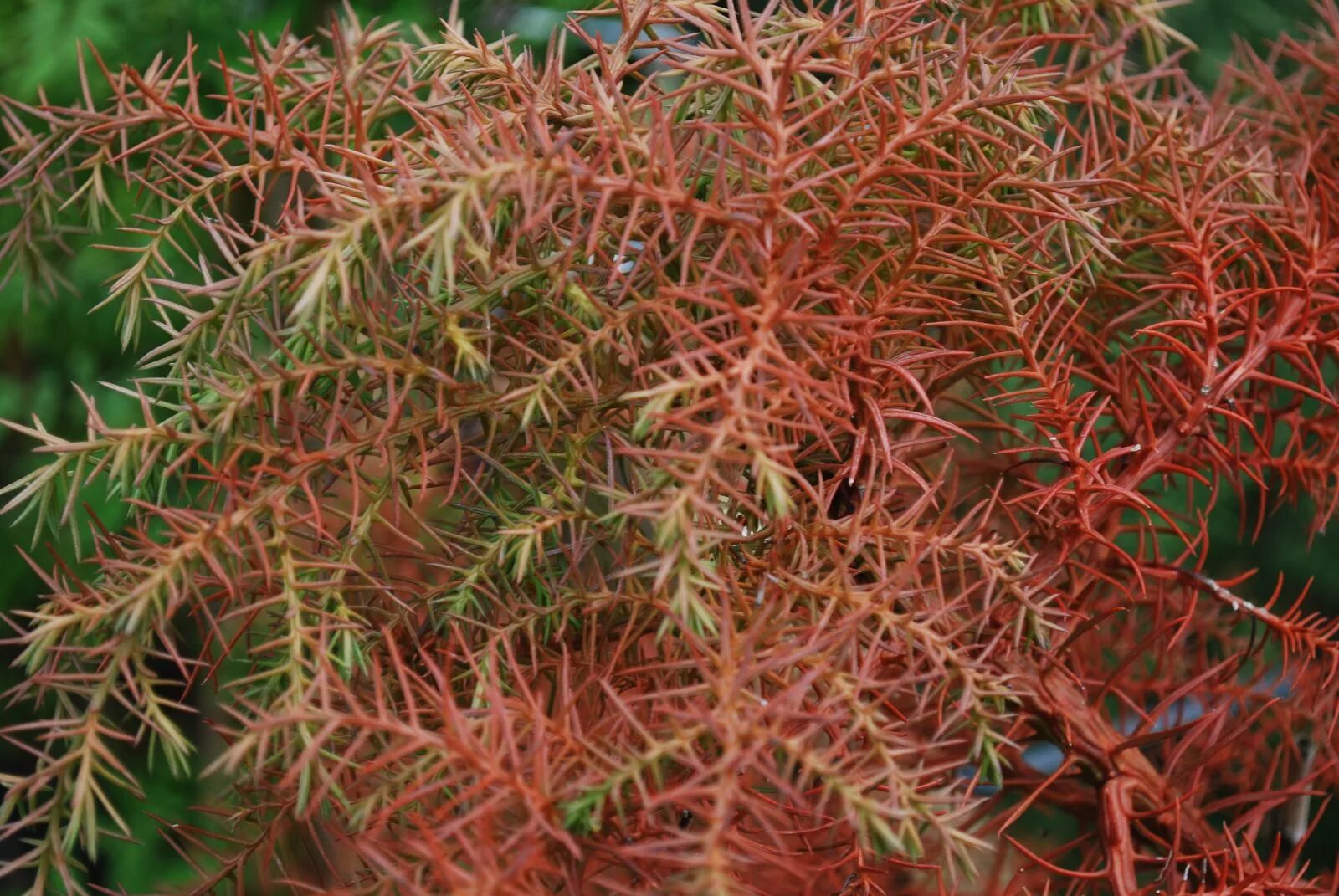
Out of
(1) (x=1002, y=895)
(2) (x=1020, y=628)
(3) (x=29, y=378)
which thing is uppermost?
(2) (x=1020, y=628)

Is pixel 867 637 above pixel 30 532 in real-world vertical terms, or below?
above

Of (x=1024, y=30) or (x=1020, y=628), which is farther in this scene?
(x=1024, y=30)

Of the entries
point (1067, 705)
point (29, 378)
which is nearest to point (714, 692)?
point (1067, 705)

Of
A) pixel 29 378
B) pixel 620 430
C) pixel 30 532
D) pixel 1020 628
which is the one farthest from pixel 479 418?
pixel 29 378

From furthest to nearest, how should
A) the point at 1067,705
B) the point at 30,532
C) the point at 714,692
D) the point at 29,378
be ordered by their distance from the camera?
1. the point at 29,378
2. the point at 30,532
3. the point at 1067,705
4. the point at 714,692

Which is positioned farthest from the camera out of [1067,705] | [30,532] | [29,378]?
[29,378]

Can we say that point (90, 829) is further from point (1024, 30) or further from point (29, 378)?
point (29, 378)

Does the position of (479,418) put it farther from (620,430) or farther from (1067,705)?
(1067,705)
